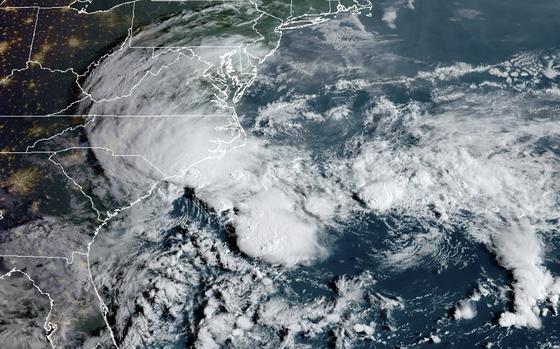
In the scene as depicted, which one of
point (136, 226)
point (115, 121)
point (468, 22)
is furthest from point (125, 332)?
point (468, 22)

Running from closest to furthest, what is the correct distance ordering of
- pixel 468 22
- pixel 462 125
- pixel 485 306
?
pixel 485 306, pixel 462 125, pixel 468 22

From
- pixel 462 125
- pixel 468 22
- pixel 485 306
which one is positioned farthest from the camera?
pixel 468 22

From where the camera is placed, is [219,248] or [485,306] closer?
[485,306]

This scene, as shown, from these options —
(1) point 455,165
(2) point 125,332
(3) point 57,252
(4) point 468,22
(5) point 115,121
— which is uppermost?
(4) point 468,22

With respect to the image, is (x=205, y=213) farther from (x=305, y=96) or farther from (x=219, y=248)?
(x=305, y=96)

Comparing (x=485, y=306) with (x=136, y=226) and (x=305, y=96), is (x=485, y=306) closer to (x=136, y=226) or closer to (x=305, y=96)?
(x=305, y=96)

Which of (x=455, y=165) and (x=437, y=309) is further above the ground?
(x=455, y=165)

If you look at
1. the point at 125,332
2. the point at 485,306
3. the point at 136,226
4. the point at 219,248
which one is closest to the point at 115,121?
the point at 136,226
